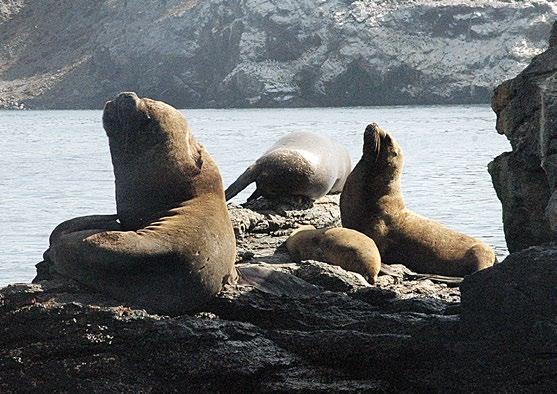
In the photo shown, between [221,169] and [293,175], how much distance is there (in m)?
9.11

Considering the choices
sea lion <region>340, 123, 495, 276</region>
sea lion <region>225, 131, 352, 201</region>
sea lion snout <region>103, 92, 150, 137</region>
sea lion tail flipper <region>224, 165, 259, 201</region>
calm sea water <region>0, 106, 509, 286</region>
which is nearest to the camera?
sea lion snout <region>103, 92, 150, 137</region>

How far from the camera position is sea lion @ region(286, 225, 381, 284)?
24.3 ft

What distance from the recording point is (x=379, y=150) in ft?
27.7

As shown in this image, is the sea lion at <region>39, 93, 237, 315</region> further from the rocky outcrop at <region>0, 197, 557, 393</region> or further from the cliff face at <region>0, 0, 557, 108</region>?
the cliff face at <region>0, 0, 557, 108</region>

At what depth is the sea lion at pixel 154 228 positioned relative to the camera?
19.9ft

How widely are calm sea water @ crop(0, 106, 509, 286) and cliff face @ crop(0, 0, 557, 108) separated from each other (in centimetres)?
2307

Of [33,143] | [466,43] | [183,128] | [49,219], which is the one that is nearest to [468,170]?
[49,219]

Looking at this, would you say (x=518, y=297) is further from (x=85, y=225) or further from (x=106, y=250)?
(x=85, y=225)

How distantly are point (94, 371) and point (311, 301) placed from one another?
121cm

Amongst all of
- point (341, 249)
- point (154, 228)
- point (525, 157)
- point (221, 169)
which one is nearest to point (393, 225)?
point (341, 249)

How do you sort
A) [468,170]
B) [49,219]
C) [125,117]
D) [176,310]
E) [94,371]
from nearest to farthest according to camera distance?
[94,371] → [176,310] → [125,117] → [49,219] → [468,170]

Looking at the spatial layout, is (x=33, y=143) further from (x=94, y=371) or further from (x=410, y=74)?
(x=410, y=74)

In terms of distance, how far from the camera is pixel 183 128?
22.0 feet

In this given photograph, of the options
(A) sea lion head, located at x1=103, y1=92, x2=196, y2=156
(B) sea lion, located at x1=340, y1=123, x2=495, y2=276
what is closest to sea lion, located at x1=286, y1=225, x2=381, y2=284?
(B) sea lion, located at x1=340, y1=123, x2=495, y2=276
